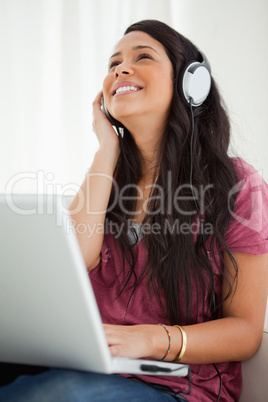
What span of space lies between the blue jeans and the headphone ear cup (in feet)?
2.54

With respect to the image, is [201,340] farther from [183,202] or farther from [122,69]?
[122,69]

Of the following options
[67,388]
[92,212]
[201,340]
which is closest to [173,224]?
[92,212]

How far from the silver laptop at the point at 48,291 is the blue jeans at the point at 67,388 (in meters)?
0.03

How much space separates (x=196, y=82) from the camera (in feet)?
3.94

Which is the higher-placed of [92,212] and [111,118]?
[111,118]

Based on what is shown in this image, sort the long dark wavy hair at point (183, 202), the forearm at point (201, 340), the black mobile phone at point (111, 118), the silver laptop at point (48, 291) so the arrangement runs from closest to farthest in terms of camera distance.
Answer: the silver laptop at point (48, 291) → the forearm at point (201, 340) → the long dark wavy hair at point (183, 202) → the black mobile phone at point (111, 118)

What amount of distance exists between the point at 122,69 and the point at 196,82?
0.22m

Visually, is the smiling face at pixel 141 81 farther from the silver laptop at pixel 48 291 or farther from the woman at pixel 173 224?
the silver laptop at pixel 48 291

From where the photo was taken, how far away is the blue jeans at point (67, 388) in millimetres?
706

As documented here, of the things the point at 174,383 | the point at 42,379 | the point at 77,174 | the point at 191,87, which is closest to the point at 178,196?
the point at 191,87

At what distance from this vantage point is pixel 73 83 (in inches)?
74.6

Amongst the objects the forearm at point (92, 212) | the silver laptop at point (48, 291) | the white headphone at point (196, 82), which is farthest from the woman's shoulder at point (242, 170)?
the silver laptop at point (48, 291)

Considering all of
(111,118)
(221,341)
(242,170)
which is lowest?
(221,341)

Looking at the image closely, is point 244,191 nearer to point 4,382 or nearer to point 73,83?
point 4,382
